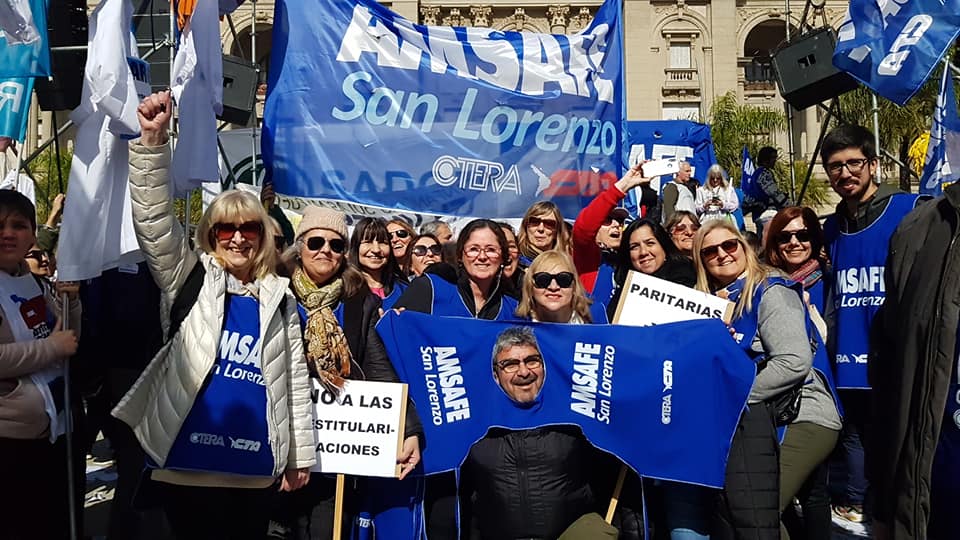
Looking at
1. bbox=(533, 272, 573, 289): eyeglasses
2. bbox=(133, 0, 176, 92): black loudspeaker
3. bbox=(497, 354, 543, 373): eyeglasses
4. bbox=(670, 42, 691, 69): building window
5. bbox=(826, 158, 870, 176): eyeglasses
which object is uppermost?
bbox=(670, 42, 691, 69): building window

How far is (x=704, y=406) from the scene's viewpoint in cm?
429

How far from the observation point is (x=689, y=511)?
4.28 meters

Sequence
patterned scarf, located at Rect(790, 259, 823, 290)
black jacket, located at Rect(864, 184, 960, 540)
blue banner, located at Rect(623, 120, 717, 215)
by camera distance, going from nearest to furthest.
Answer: black jacket, located at Rect(864, 184, 960, 540), patterned scarf, located at Rect(790, 259, 823, 290), blue banner, located at Rect(623, 120, 717, 215)

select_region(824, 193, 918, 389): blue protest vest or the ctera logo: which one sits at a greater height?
select_region(824, 193, 918, 389): blue protest vest

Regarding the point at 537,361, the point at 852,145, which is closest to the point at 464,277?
the point at 537,361

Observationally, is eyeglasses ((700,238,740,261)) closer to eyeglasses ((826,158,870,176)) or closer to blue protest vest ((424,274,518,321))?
eyeglasses ((826,158,870,176))

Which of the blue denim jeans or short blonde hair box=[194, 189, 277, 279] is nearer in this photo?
short blonde hair box=[194, 189, 277, 279]

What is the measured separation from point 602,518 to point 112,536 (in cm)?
250

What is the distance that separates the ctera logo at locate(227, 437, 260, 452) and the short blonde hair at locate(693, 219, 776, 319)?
7.57ft

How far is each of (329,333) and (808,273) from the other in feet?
9.13

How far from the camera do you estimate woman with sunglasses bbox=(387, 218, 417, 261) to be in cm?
600

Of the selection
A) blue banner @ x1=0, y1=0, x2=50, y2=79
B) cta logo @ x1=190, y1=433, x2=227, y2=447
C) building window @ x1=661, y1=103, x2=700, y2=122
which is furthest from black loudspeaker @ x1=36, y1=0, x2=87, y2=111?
building window @ x1=661, y1=103, x2=700, y2=122

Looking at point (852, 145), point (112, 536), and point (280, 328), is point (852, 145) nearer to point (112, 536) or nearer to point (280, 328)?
point (280, 328)

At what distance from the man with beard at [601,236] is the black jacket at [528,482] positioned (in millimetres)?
1447
